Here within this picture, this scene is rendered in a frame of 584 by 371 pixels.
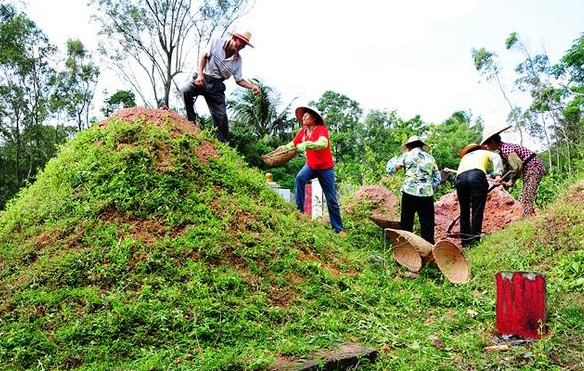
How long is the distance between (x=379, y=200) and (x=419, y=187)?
157 cm

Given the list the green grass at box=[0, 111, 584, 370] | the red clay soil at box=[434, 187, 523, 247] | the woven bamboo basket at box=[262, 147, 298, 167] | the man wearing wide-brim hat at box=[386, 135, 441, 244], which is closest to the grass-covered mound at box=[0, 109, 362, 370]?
the green grass at box=[0, 111, 584, 370]

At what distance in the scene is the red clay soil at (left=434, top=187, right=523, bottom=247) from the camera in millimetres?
6867

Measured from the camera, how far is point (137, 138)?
487cm

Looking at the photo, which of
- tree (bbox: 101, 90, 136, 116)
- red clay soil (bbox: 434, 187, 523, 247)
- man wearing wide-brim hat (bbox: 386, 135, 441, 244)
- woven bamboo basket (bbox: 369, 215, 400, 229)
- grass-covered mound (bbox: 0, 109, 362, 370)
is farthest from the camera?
tree (bbox: 101, 90, 136, 116)

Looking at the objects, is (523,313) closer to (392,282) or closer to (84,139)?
(392,282)

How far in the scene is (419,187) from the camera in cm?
574

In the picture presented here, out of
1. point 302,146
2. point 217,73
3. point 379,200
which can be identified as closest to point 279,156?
point 302,146

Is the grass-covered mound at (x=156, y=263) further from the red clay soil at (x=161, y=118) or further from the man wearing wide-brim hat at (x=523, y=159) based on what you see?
the man wearing wide-brim hat at (x=523, y=159)

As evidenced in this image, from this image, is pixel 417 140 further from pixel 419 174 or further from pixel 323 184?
pixel 323 184

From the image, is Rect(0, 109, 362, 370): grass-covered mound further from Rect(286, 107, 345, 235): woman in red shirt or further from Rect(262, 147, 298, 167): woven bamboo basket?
Rect(286, 107, 345, 235): woman in red shirt

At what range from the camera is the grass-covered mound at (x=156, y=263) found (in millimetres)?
2889

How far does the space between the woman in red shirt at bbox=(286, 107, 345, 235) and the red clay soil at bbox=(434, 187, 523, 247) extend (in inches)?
66.6

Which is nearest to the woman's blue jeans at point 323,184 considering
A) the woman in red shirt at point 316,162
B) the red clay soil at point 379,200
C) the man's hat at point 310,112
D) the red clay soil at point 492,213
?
the woman in red shirt at point 316,162

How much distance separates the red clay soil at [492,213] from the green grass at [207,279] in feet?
4.57
